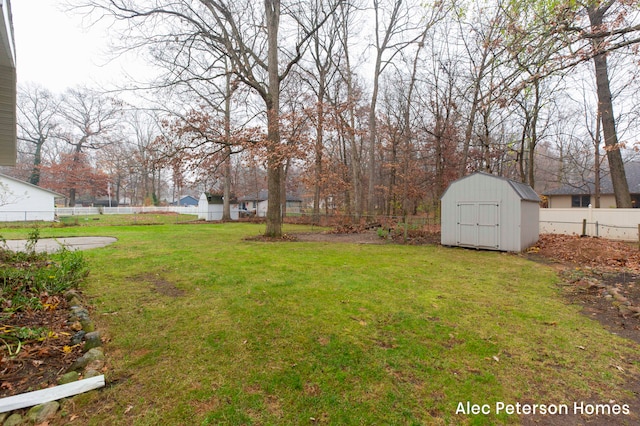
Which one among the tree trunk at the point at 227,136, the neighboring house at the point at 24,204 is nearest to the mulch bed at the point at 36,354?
the tree trunk at the point at 227,136

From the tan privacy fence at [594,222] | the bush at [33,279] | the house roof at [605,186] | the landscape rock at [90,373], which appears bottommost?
the landscape rock at [90,373]

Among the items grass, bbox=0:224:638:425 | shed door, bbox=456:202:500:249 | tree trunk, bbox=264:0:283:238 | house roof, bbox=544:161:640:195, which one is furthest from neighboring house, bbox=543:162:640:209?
grass, bbox=0:224:638:425

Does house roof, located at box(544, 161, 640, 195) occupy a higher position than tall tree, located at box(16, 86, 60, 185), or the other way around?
tall tree, located at box(16, 86, 60, 185)

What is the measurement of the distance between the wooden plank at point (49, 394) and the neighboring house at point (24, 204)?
2672cm

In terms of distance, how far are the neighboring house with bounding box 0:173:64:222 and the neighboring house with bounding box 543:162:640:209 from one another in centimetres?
3891

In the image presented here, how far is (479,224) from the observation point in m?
9.74

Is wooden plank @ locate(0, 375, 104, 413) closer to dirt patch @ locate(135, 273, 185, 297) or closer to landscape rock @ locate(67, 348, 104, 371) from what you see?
landscape rock @ locate(67, 348, 104, 371)

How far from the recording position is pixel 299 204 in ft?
134

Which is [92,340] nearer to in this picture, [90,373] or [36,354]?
[36,354]

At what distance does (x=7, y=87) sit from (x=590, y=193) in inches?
1116

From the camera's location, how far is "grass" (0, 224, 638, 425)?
2.12m

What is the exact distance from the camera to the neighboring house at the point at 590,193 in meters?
19.5

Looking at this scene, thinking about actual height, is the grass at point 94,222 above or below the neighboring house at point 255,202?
below

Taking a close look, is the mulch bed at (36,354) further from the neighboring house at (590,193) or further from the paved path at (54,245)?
the neighboring house at (590,193)
